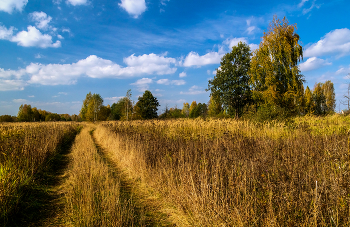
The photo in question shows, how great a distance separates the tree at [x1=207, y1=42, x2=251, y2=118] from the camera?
2541 cm

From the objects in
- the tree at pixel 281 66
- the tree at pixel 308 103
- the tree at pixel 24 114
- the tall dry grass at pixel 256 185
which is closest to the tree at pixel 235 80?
the tree at pixel 281 66

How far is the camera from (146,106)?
45.6 m

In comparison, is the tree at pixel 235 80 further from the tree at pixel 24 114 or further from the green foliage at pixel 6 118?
the tree at pixel 24 114

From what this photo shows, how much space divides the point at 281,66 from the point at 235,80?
6.73m

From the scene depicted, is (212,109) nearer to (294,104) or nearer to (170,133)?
(294,104)

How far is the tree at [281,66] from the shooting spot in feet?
62.3

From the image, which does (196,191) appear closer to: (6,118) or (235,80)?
(235,80)

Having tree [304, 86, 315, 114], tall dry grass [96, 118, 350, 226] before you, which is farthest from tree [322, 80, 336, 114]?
tall dry grass [96, 118, 350, 226]

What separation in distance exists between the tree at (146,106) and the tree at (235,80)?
22.3 m

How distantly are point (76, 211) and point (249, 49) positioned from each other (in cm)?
2863

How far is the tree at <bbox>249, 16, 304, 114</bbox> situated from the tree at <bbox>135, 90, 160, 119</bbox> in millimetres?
29928

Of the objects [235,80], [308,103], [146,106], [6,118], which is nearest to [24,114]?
[6,118]

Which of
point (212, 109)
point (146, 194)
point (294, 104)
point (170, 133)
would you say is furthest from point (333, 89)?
point (146, 194)

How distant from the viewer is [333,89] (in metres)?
52.6
